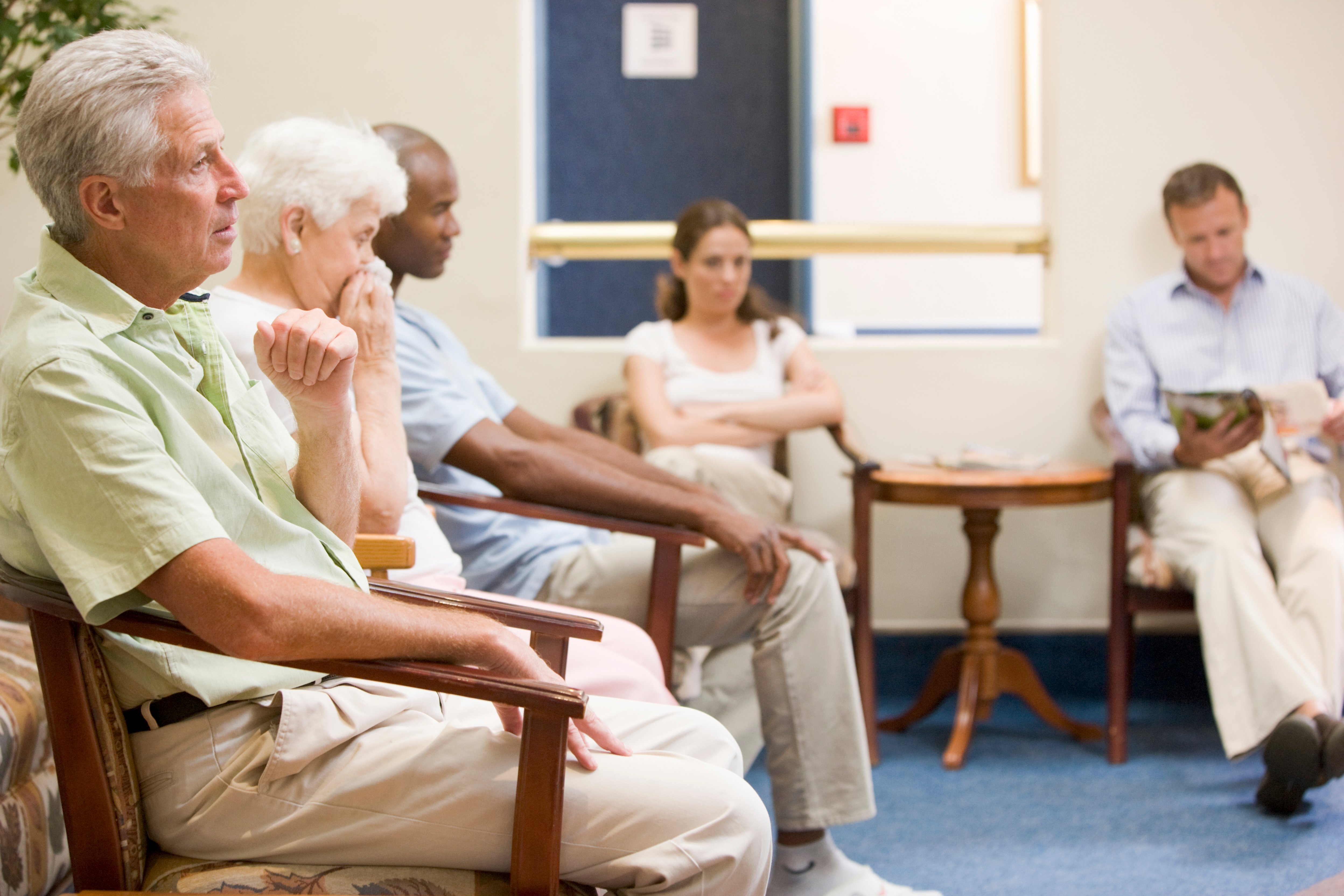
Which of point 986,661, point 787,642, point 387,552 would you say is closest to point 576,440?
point 787,642

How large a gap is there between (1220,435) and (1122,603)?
437 mm

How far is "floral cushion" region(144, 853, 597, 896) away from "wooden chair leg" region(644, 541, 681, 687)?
80cm

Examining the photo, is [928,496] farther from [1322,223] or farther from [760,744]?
[1322,223]

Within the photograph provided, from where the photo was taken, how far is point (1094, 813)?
2.38m

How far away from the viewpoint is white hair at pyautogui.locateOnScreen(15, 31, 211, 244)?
3.53ft

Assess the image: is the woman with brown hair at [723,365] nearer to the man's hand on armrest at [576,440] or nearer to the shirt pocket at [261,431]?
the man's hand on armrest at [576,440]

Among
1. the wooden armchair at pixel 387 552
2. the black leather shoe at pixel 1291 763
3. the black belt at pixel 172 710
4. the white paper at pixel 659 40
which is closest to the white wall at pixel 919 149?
the white paper at pixel 659 40

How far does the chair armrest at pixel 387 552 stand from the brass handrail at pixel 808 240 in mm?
1930

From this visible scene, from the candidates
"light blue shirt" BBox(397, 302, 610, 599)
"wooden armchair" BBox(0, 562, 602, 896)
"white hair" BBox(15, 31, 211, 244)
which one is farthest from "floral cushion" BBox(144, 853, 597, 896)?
"light blue shirt" BBox(397, 302, 610, 599)

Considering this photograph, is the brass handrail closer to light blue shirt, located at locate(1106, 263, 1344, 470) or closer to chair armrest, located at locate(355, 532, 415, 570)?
light blue shirt, located at locate(1106, 263, 1344, 470)

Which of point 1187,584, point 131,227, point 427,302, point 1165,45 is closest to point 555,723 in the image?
point 131,227

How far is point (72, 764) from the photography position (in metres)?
1.08

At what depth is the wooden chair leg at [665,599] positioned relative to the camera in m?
1.93

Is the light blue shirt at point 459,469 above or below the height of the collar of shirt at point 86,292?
below
